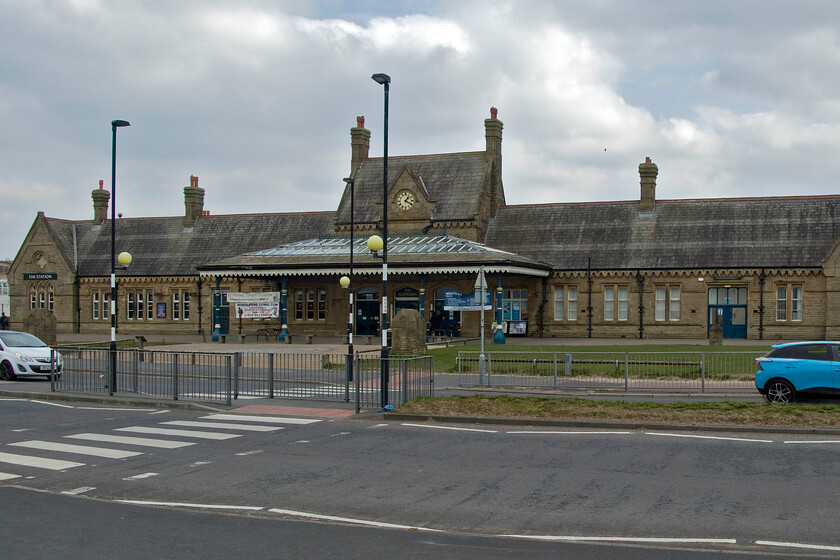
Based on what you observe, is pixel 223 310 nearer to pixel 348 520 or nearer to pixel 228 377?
pixel 228 377

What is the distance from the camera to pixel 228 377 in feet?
62.7

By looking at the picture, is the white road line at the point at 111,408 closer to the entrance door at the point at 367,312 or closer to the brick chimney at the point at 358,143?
the entrance door at the point at 367,312

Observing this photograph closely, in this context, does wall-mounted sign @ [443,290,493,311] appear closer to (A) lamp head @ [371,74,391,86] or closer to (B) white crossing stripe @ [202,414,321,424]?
(A) lamp head @ [371,74,391,86]

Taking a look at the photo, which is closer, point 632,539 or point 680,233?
point 632,539

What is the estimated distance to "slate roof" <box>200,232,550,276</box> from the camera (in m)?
41.8

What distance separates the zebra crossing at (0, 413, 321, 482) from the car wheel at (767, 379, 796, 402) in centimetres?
975

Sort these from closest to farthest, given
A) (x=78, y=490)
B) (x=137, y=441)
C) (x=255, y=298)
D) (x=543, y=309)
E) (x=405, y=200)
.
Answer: (x=78, y=490)
(x=137, y=441)
(x=543, y=309)
(x=255, y=298)
(x=405, y=200)

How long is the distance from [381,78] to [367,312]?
3056cm

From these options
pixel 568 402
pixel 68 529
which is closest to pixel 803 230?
pixel 568 402

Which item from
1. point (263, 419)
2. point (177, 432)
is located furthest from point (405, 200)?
point (177, 432)

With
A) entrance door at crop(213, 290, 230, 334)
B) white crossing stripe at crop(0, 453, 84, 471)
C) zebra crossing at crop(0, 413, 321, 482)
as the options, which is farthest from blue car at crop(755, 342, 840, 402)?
entrance door at crop(213, 290, 230, 334)

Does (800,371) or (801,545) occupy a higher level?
(800,371)

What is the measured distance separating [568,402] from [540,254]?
31.3m

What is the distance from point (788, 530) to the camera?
340 inches
